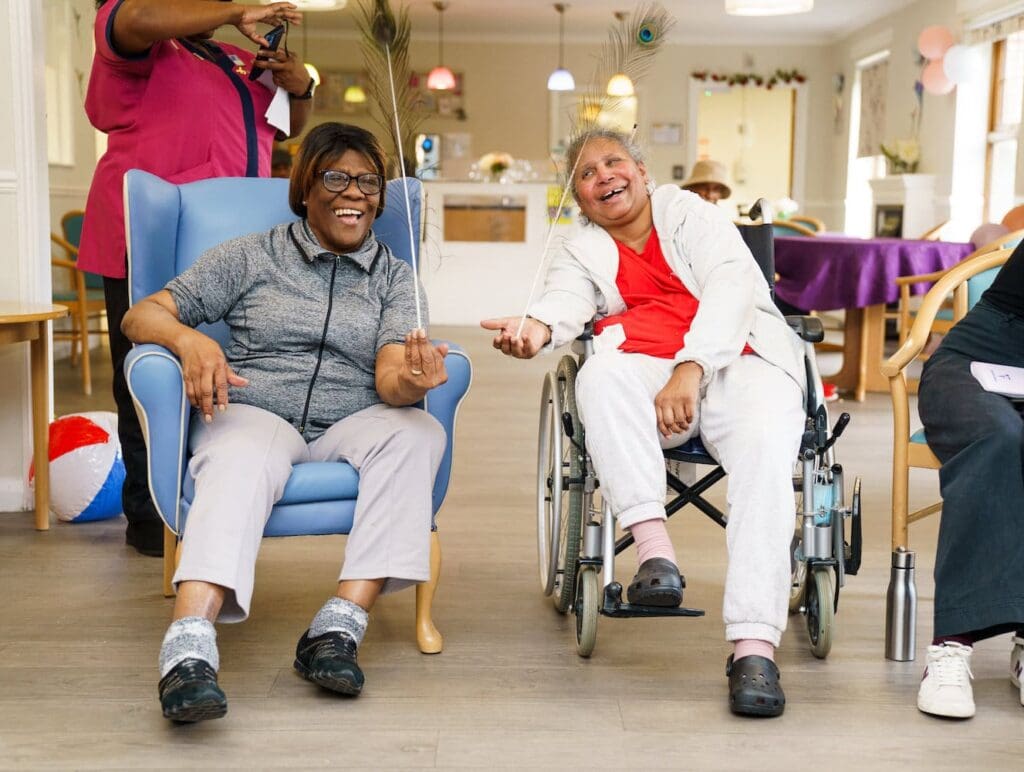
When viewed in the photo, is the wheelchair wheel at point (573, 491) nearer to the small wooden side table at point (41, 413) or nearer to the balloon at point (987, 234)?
the small wooden side table at point (41, 413)

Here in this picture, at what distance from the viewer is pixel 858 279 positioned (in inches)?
213

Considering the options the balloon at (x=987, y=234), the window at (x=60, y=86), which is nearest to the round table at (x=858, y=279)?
the balloon at (x=987, y=234)

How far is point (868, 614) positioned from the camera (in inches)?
99.9

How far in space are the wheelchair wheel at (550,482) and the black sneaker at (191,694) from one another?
76cm

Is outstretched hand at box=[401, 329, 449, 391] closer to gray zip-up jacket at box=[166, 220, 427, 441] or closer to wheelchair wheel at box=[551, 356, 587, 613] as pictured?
gray zip-up jacket at box=[166, 220, 427, 441]

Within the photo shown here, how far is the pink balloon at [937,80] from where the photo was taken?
838cm

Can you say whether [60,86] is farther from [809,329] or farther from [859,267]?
[809,329]

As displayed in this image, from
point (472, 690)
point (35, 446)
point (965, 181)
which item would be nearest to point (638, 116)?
point (965, 181)

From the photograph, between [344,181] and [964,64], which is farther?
[964,64]

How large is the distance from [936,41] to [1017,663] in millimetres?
7300

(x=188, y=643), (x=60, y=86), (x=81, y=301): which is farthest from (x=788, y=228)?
(x=188, y=643)

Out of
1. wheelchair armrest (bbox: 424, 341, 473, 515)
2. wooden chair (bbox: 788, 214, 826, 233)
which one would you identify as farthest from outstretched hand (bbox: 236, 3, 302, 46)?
wooden chair (bbox: 788, 214, 826, 233)

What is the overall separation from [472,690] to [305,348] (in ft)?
2.34

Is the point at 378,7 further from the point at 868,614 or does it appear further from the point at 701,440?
the point at 868,614
